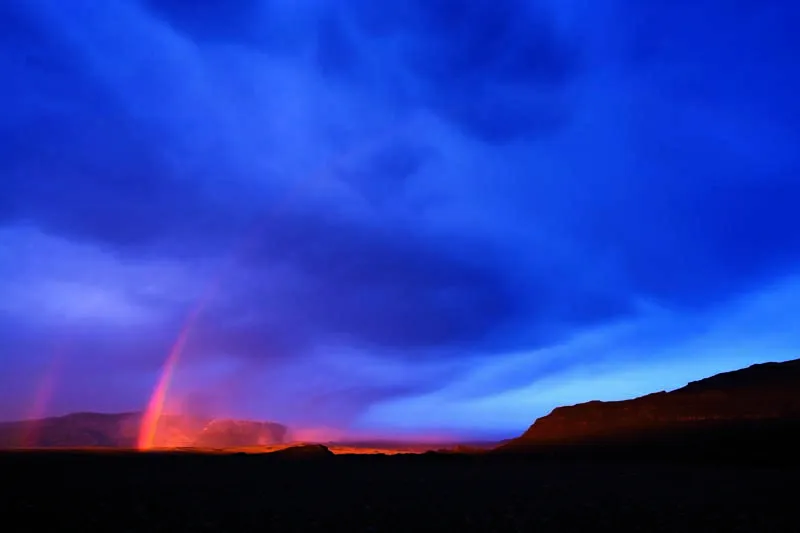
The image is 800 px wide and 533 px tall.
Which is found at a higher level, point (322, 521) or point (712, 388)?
point (712, 388)

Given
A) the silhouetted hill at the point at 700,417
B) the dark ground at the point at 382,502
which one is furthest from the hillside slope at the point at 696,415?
the dark ground at the point at 382,502

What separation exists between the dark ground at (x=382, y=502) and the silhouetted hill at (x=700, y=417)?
3461cm

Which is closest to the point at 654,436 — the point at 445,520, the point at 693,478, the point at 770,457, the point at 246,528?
the point at 770,457

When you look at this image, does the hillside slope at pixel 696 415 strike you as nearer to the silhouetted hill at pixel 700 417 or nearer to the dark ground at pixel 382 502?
the silhouetted hill at pixel 700 417

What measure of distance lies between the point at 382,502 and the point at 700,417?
7572cm

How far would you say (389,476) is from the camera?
38656 millimetres

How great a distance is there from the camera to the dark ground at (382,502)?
18.3 m

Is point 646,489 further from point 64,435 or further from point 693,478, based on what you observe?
point 64,435

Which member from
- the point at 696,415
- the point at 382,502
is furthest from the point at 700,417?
the point at 382,502

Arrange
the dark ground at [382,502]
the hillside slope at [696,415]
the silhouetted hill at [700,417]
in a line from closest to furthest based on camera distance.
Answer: the dark ground at [382,502] < the silhouetted hill at [700,417] < the hillside slope at [696,415]

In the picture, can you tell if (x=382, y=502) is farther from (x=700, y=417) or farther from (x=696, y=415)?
(x=696, y=415)

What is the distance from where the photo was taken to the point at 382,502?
24203 mm

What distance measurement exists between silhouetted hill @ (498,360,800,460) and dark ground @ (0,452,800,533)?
114 ft

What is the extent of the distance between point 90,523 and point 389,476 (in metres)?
23.5
